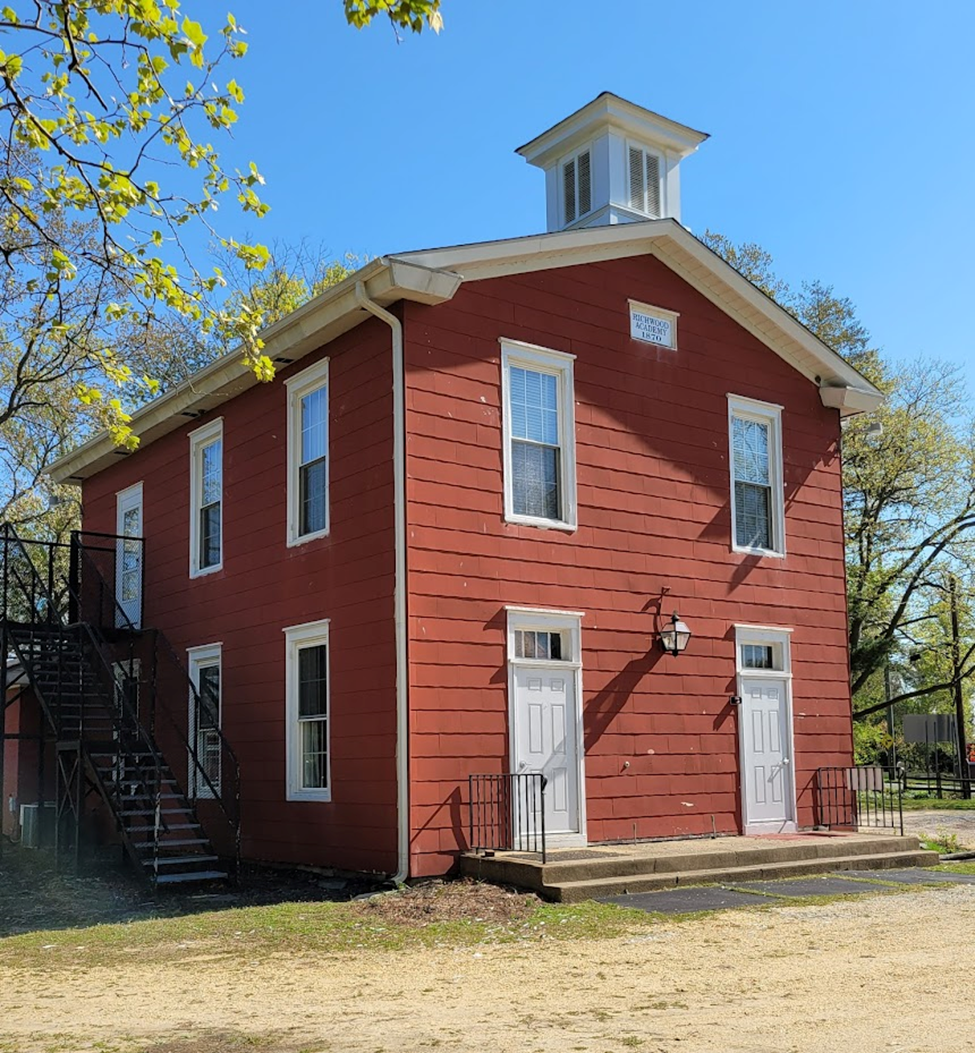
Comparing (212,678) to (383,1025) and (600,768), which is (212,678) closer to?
(600,768)

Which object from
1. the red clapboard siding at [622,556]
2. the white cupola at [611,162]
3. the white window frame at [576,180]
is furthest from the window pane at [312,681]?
the white window frame at [576,180]

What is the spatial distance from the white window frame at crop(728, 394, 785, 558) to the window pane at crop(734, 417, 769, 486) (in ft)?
0.18

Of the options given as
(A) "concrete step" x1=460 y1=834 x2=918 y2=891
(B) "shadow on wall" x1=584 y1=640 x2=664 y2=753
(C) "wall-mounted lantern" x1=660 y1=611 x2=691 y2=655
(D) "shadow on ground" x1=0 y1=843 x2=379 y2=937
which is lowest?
(D) "shadow on ground" x1=0 y1=843 x2=379 y2=937

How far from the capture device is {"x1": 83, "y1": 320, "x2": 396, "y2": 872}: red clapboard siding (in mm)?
12312

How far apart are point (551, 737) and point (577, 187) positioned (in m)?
7.88

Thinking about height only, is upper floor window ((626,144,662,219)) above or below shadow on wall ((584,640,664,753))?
above

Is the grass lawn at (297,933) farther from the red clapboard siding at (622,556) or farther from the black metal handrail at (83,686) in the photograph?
the black metal handrail at (83,686)

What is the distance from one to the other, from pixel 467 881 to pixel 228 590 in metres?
5.66

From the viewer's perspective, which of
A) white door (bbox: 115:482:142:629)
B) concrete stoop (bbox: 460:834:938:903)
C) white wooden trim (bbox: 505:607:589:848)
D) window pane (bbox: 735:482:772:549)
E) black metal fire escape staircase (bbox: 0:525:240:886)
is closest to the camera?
concrete stoop (bbox: 460:834:938:903)

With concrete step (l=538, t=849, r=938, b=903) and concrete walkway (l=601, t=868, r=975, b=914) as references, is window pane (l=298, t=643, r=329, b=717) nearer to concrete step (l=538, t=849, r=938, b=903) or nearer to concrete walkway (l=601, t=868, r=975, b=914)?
concrete step (l=538, t=849, r=938, b=903)

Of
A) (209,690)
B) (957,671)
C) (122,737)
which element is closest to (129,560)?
(209,690)

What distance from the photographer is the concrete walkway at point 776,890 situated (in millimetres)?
10531

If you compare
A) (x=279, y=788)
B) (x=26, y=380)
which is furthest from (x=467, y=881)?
(x=26, y=380)

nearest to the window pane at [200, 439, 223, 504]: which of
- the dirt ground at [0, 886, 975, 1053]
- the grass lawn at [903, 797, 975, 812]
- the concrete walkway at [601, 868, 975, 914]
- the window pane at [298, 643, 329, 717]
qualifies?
the window pane at [298, 643, 329, 717]
